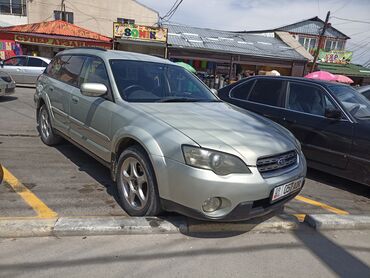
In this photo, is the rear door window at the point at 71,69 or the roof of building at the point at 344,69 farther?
the roof of building at the point at 344,69

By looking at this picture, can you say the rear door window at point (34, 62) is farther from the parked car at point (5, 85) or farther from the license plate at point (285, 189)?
the license plate at point (285, 189)

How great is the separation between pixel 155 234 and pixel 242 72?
76.1ft

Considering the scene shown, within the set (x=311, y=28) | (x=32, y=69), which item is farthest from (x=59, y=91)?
(x=311, y=28)

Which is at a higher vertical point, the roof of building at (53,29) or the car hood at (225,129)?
the roof of building at (53,29)

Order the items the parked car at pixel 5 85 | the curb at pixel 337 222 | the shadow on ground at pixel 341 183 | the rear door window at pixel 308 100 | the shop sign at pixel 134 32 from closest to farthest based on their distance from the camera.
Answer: the curb at pixel 337 222
the shadow on ground at pixel 341 183
the rear door window at pixel 308 100
the parked car at pixel 5 85
the shop sign at pixel 134 32

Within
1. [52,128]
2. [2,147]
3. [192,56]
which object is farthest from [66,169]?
[192,56]

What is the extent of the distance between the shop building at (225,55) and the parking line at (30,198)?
18607mm

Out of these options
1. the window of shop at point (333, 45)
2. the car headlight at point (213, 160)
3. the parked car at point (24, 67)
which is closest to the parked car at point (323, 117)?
the car headlight at point (213, 160)

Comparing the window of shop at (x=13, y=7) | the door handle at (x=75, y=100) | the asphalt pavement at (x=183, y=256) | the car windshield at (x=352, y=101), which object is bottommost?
the asphalt pavement at (x=183, y=256)

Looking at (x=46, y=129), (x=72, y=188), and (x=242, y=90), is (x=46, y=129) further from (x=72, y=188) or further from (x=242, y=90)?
(x=242, y=90)

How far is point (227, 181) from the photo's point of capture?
2652mm

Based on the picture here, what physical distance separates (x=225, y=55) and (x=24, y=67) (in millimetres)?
13643

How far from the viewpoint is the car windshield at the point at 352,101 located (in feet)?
15.7

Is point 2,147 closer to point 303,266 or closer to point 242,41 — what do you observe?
point 303,266
